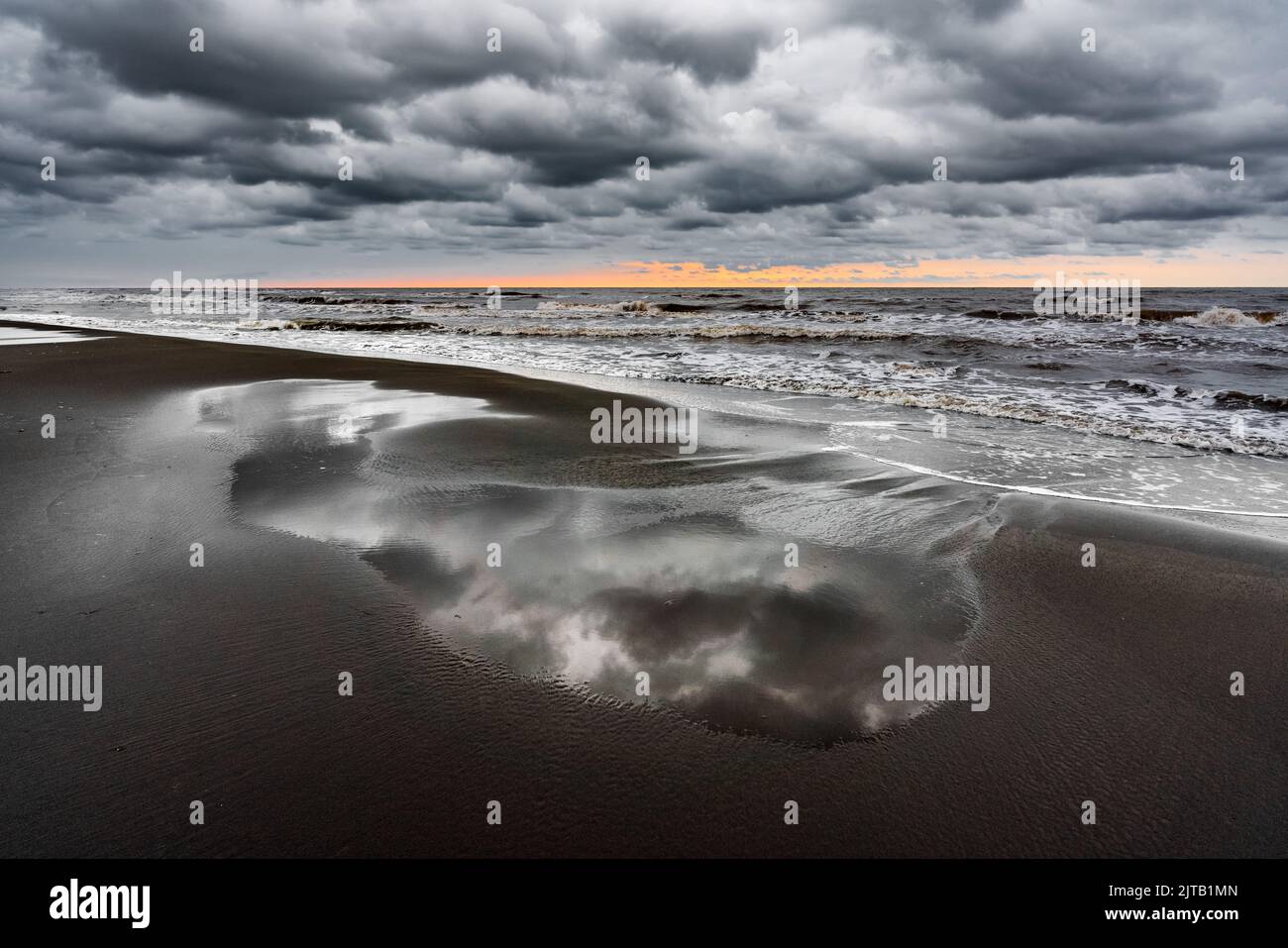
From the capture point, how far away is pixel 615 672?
368 centimetres

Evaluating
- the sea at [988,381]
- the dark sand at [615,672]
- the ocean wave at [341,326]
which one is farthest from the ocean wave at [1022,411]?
the ocean wave at [341,326]

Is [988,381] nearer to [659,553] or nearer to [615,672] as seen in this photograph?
[659,553]

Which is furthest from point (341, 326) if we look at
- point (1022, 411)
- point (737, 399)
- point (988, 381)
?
point (1022, 411)

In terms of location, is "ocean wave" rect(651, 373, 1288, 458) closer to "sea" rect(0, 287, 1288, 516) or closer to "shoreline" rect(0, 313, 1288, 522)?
"sea" rect(0, 287, 1288, 516)

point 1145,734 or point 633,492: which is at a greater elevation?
point 633,492

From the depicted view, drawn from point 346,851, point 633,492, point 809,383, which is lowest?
point 346,851

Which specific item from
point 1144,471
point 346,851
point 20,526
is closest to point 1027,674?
point 346,851

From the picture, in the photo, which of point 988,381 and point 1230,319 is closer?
point 988,381

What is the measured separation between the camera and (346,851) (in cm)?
253

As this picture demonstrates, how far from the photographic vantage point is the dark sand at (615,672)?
2695 mm

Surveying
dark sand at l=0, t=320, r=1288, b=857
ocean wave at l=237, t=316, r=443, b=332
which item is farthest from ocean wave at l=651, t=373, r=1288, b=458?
ocean wave at l=237, t=316, r=443, b=332

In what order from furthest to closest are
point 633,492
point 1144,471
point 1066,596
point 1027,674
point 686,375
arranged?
point 686,375 < point 1144,471 < point 633,492 < point 1066,596 < point 1027,674

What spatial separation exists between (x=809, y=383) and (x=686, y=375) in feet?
9.95

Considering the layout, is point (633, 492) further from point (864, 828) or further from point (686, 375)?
point (686, 375)
